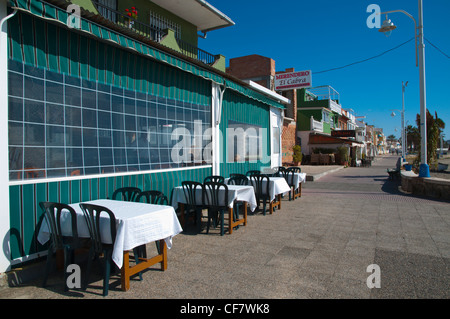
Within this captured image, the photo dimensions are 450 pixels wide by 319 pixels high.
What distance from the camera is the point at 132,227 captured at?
3414 millimetres

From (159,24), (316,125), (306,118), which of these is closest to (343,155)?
(316,125)

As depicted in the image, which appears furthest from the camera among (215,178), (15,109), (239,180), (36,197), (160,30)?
(160,30)

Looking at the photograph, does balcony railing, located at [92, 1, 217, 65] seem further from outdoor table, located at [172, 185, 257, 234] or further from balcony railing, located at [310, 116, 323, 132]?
balcony railing, located at [310, 116, 323, 132]

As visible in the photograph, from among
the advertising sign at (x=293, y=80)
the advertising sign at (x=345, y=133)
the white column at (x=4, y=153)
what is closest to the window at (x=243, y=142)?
the white column at (x=4, y=153)

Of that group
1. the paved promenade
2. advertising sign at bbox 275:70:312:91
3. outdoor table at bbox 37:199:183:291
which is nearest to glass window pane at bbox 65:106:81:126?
outdoor table at bbox 37:199:183:291

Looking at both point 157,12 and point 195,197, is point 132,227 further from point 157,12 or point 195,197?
point 157,12

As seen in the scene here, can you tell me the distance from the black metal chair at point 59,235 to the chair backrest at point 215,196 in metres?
2.62

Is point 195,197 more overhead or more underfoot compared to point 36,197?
more underfoot

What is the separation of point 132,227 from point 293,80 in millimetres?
18877

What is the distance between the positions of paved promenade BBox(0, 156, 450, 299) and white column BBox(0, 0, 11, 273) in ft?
1.50

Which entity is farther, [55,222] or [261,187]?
[261,187]

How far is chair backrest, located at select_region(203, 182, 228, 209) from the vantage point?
226 inches

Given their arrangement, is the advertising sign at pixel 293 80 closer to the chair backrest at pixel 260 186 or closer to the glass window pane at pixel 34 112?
the chair backrest at pixel 260 186

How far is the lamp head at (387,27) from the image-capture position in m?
10.7
